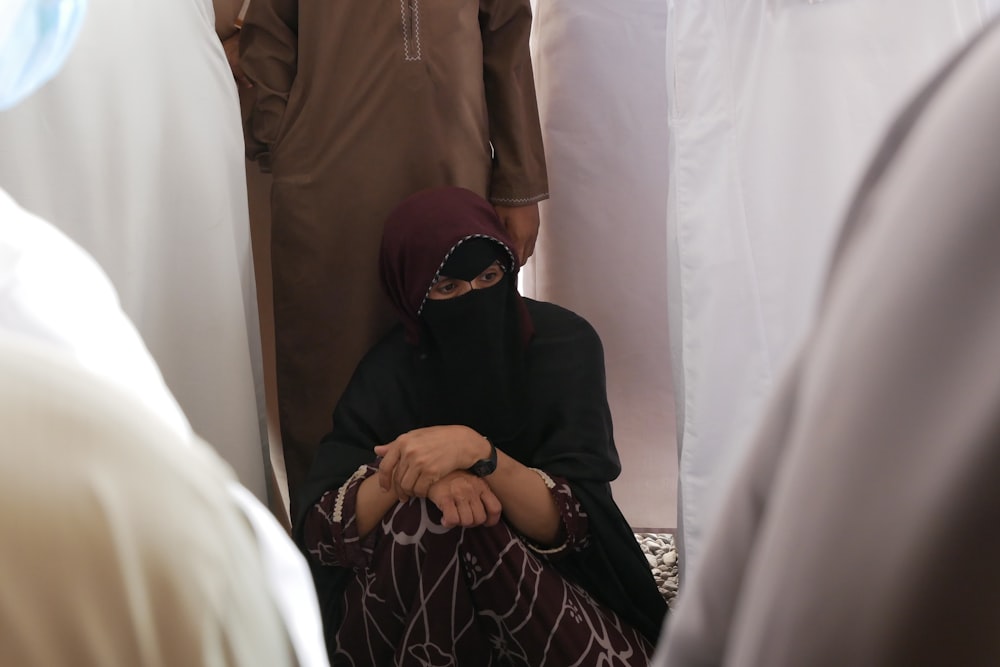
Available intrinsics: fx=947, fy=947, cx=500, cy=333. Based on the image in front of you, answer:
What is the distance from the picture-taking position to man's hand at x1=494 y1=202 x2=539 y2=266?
144 centimetres

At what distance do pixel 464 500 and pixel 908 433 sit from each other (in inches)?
32.2

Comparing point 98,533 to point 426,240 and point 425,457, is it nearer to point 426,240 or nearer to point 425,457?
point 425,457

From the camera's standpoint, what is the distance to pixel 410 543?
1091 mm

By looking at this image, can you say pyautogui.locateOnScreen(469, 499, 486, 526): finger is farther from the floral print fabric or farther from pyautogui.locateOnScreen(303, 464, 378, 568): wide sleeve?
pyautogui.locateOnScreen(303, 464, 378, 568): wide sleeve

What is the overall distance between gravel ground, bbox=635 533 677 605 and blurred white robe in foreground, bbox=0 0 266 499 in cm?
71

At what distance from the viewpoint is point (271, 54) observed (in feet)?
4.42

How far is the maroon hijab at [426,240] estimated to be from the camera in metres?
1.17

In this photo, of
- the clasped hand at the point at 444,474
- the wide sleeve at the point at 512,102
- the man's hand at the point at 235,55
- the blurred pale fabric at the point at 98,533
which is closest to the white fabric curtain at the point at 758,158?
the clasped hand at the point at 444,474

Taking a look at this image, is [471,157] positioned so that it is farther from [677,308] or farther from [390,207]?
[677,308]

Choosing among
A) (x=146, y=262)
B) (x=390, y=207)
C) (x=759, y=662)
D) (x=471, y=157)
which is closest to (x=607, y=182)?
(x=471, y=157)

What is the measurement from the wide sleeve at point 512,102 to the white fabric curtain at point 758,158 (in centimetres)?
35

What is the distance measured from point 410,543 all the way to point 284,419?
44 centimetres

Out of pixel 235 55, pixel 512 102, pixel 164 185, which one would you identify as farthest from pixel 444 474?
pixel 235 55

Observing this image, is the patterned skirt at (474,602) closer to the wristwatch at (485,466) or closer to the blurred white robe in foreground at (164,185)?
the wristwatch at (485,466)
